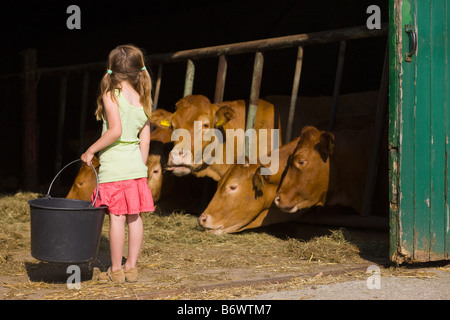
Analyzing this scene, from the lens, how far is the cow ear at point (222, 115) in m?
7.90

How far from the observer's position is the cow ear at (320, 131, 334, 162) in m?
6.67

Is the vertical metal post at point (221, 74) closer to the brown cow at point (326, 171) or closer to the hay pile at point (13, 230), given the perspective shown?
the brown cow at point (326, 171)

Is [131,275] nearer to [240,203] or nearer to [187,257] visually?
[187,257]

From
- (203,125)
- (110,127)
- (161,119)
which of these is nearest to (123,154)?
(110,127)

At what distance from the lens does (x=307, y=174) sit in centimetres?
675

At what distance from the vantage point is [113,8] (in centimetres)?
1159

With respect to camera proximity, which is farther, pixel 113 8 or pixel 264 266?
pixel 113 8

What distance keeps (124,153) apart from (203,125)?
318cm

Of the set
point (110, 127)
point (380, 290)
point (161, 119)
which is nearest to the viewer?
point (380, 290)

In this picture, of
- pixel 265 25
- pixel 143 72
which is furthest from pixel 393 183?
pixel 265 25

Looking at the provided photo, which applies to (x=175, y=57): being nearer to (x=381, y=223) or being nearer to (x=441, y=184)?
(x=381, y=223)

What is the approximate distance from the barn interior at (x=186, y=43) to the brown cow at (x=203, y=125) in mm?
3877

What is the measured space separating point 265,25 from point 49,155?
4.73 m

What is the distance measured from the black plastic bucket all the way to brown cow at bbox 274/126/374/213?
252cm
